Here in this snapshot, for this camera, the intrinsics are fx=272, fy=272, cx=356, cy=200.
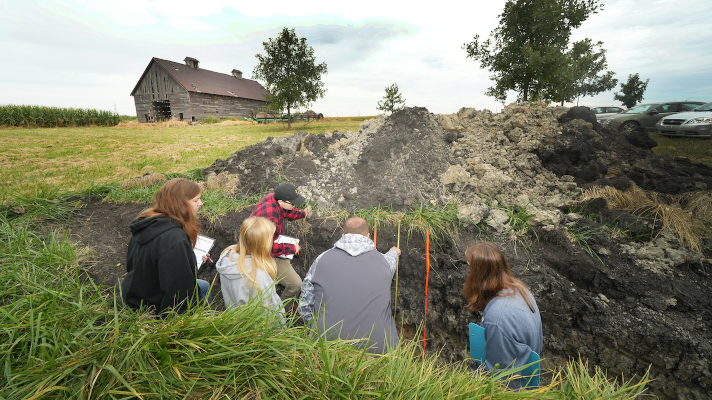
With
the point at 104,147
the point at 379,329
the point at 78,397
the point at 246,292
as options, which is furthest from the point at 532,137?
the point at 104,147

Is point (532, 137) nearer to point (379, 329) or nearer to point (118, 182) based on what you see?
point (379, 329)

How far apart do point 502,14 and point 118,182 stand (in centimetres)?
1414

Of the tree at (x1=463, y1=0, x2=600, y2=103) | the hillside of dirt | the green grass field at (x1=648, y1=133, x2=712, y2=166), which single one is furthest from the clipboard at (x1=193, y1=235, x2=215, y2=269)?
the tree at (x1=463, y1=0, x2=600, y2=103)

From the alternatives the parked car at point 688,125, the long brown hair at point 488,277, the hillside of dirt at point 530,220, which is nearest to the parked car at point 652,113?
the parked car at point 688,125

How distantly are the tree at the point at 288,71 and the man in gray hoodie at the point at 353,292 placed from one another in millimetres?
16435

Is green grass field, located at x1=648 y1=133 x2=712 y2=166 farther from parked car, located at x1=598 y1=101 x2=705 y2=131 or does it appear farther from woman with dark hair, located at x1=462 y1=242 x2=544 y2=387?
woman with dark hair, located at x1=462 y1=242 x2=544 y2=387

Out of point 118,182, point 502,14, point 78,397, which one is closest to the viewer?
point 78,397

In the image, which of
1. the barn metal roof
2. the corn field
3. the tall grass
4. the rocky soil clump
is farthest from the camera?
the barn metal roof

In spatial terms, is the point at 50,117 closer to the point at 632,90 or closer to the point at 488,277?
the point at 488,277

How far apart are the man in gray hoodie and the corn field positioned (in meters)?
21.9

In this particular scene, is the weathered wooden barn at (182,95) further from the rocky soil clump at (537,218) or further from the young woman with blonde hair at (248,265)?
the young woman with blonde hair at (248,265)

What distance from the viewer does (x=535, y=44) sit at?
34.8ft

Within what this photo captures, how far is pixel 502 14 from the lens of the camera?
11148 mm

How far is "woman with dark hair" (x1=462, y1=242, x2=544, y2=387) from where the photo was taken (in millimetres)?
1777
